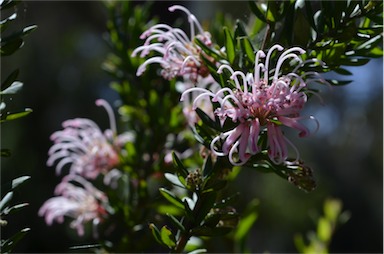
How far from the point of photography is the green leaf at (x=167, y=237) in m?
0.26

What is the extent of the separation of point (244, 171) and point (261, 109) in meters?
1.87

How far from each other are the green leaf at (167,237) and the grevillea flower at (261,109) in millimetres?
46

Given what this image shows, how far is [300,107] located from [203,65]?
0.07 metres

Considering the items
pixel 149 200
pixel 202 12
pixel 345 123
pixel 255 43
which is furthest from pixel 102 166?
pixel 345 123

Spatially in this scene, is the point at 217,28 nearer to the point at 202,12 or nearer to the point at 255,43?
the point at 255,43

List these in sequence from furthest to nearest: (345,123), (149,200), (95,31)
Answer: (95,31), (345,123), (149,200)

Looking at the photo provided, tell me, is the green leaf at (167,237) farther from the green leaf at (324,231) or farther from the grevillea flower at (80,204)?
the green leaf at (324,231)

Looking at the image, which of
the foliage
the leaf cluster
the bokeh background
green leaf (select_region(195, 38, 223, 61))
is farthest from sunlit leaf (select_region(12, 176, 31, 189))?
the bokeh background

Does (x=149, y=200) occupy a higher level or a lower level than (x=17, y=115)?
lower

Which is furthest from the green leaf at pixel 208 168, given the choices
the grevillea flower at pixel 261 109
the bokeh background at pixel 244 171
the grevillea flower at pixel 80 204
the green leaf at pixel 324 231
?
the bokeh background at pixel 244 171

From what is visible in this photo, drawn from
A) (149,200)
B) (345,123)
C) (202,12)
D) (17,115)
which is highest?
(17,115)

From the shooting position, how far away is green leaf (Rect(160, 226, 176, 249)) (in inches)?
10.1

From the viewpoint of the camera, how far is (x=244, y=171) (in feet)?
6.88

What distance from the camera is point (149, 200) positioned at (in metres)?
0.38
